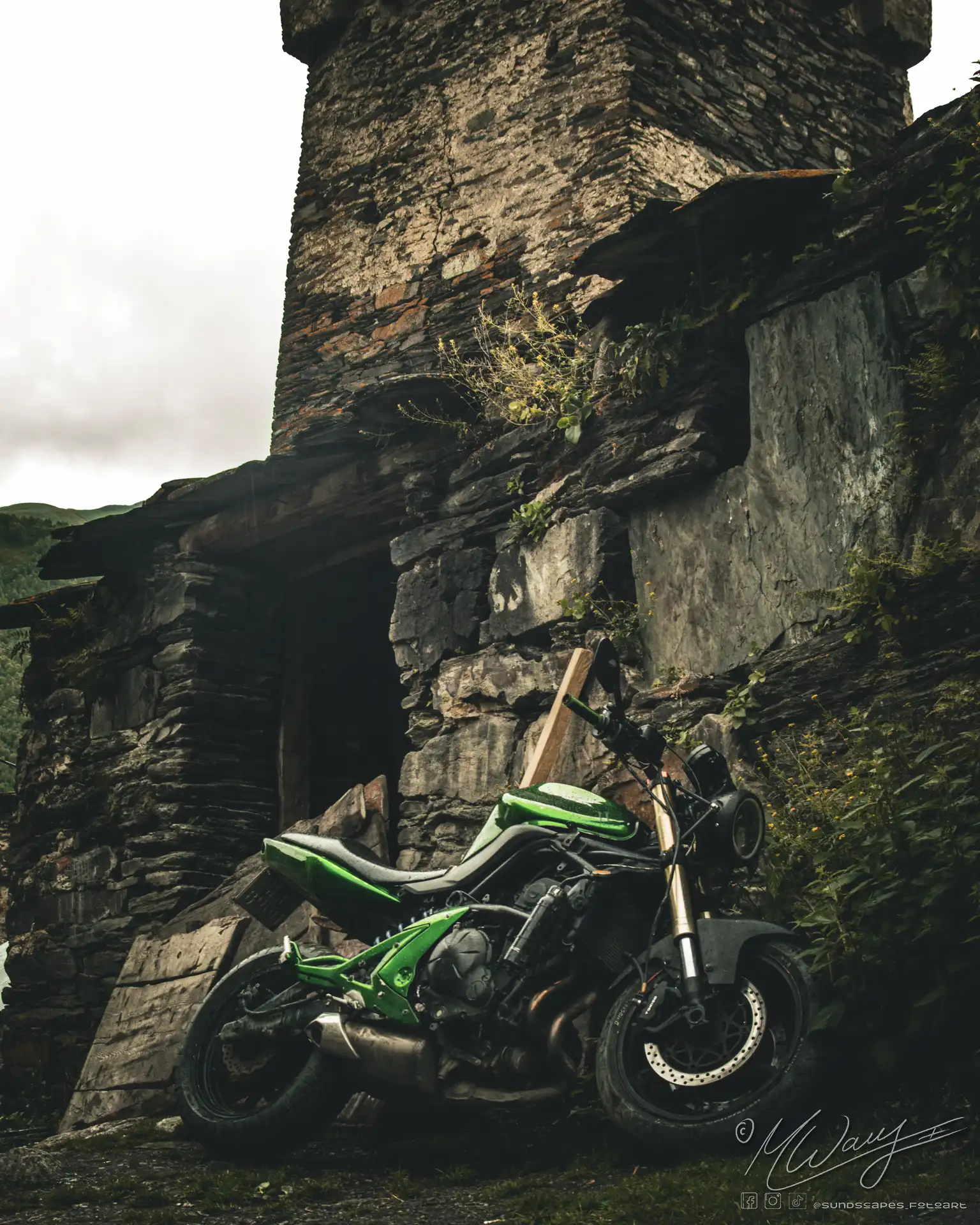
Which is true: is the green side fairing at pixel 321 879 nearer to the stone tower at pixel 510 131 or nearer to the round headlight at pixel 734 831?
the round headlight at pixel 734 831

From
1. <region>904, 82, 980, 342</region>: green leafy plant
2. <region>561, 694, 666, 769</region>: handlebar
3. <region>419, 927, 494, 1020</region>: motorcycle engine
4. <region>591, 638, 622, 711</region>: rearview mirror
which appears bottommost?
<region>419, 927, 494, 1020</region>: motorcycle engine

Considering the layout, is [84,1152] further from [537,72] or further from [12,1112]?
[537,72]

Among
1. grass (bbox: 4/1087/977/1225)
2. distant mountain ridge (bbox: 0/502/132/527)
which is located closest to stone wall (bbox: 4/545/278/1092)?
grass (bbox: 4/1087/977/1225)

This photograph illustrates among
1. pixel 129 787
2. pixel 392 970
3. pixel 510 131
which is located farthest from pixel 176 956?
pixel 510 131

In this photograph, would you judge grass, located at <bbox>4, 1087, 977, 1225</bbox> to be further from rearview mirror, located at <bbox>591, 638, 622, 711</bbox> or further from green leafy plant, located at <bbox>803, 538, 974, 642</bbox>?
green leafy plant, located at <bbox>803, 538, 974, 642</bbox>

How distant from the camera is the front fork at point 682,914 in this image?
3176 millimetres

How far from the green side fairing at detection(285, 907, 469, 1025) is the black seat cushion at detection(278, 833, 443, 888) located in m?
0.22

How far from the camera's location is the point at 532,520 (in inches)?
225

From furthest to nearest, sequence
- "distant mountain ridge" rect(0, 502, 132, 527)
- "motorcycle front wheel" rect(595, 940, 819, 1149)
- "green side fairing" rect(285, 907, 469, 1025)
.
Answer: "distant mountain ridge" rect(0, 502, 132, 527)
"green side fairing" rect(285, 907, 469, 1025)
"motorcycle front wheel" rect(595, 940, 819, 1149)

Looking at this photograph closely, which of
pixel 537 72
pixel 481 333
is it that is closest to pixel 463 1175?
pixel 481 333

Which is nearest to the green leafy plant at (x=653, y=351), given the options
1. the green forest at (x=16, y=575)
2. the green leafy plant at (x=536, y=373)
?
the green leafy plant at (x=536, y=373)

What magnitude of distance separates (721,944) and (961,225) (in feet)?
8.24

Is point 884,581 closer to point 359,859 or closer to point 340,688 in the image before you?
point 359,859

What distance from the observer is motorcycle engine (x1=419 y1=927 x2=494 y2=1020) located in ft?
12.1
